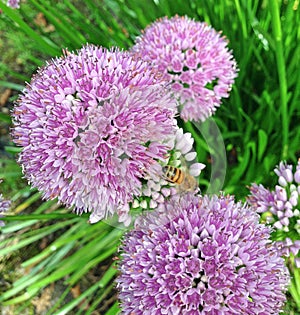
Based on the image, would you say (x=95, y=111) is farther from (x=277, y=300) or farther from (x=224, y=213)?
(x=277, y=300)

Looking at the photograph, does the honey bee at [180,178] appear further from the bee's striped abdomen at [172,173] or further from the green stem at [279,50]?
the green stem at [279,50]

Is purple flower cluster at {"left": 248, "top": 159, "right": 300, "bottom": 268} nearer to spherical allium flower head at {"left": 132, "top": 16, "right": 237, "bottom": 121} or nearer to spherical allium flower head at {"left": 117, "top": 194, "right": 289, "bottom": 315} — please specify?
spherical allium flower head at {"left": 117, "top": 194, "right": 289, "bottom": 315}

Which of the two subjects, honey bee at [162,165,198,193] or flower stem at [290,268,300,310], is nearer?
honey bee at [162,165,198,193]

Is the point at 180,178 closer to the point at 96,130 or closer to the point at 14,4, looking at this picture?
the point at 96,130

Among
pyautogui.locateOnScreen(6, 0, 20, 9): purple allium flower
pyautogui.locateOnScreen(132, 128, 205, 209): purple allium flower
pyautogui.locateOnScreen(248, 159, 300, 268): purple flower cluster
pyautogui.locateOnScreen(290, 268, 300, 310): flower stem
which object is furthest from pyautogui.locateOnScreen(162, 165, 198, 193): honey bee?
pyautogui.locateOnScreen(6, 0, 20, 9): purple allium flower

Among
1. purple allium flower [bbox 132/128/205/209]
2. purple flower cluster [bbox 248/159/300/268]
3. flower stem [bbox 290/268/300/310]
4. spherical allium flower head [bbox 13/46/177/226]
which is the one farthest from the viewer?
flower stem [bbox 290/268/300/310]
